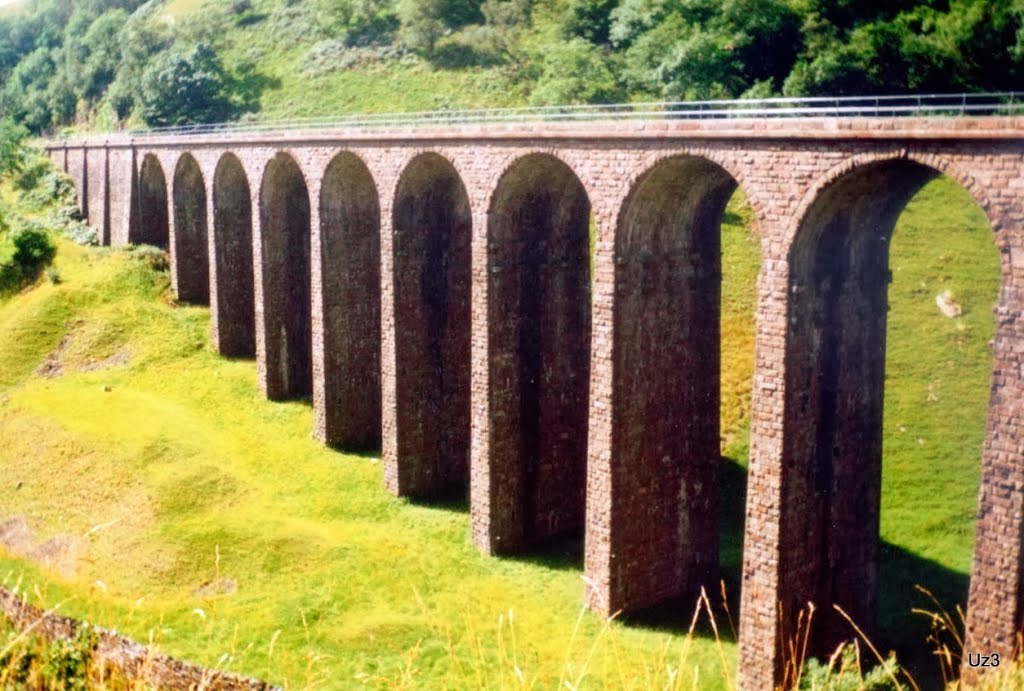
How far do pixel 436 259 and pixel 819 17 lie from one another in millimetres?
21978

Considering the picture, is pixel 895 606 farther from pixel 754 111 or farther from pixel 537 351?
pixel 754 111

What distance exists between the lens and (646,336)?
2203 centimetres

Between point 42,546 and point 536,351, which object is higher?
point 536,351

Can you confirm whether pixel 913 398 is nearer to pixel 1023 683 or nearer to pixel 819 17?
pixel 819 17

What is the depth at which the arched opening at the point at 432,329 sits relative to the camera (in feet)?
96.1

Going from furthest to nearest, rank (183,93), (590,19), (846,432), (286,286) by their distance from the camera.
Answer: (183,93) < (590,19) < (286,286) < (846,432)

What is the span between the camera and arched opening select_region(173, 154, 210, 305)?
45.6 m

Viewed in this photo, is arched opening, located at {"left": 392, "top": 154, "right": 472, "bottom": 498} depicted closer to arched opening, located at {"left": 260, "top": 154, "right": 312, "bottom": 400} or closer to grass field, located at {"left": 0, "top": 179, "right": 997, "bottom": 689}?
grass field, located at {"left": 0, "top": 179, "right": 997, "bottom": 689}

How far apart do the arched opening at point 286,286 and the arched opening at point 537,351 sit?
14.3 metres

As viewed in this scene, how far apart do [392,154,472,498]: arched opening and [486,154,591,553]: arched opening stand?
4.45 metres

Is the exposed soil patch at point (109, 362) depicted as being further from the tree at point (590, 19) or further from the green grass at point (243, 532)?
the tree at point (590, 19)

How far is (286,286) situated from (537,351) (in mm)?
15064

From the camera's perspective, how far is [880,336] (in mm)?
19484

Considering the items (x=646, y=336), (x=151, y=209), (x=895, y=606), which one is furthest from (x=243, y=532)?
(x=151, y=209)
